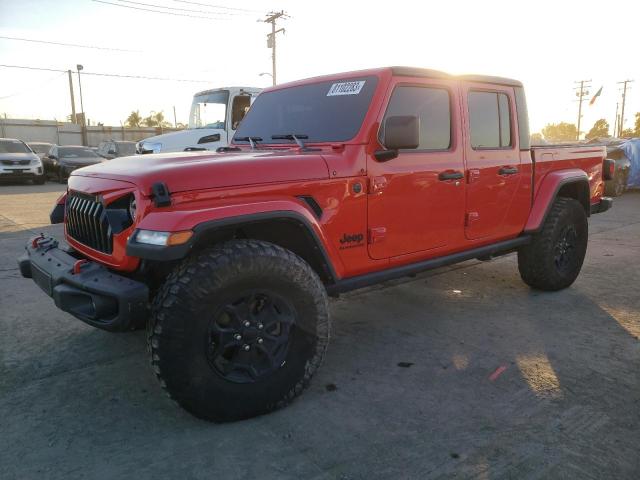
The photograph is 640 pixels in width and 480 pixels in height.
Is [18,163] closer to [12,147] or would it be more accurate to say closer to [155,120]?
[12,147]

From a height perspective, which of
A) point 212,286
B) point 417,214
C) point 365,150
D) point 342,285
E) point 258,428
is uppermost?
point 365,150

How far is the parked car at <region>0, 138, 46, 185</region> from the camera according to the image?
53.1 ft

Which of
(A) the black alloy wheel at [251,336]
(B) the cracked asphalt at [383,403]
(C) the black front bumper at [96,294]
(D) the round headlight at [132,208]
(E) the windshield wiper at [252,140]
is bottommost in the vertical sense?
(B) the cracked asphalt at [383,403]

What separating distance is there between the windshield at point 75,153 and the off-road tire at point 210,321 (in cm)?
1796

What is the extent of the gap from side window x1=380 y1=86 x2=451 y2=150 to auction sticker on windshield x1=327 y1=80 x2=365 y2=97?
23cm

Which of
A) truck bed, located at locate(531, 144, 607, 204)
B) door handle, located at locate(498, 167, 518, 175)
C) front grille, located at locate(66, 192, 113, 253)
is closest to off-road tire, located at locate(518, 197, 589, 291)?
truck bed, located at locate(531, 144, 607, 204)

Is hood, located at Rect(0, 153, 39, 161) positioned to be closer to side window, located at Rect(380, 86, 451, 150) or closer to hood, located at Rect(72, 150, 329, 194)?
hood, located at Rect(72, 150, 329, 194)

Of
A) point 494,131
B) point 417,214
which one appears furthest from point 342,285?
point 494,131

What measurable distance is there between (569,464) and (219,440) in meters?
1.59

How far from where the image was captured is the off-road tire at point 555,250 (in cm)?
441

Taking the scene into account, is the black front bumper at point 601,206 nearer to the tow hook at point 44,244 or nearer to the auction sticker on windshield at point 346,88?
the auction sticker on windshield at point 346,88

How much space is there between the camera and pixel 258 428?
8.20 feet

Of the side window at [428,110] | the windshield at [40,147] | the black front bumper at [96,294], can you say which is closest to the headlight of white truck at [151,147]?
the side window at [428,110]

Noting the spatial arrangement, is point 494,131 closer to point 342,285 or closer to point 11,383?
point 342,285
